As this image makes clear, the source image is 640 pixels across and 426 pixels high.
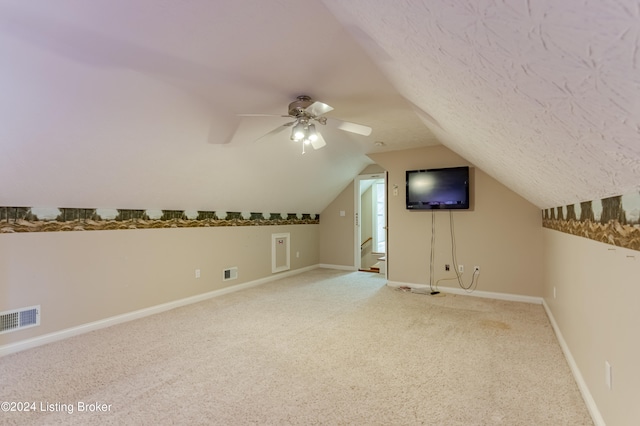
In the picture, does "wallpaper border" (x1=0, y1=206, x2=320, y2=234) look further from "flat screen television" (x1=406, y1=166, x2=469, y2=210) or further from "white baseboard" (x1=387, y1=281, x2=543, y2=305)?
"white baseboard" (x1=387, y1=281, x2=543, y2=305)

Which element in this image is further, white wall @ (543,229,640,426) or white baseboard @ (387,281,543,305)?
white baseboard @ (387,281,543,305)

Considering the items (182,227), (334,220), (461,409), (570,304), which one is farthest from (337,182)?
(461,409)

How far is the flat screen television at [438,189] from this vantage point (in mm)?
4367

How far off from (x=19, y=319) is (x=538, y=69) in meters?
3.98

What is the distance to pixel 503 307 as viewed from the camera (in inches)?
152

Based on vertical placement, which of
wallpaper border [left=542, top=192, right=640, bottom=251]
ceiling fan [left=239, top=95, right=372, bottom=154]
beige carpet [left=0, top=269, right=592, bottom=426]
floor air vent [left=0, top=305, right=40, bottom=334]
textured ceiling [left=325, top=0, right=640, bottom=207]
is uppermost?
ceiling fan [left=239, top=95, right=372, bottom=154]

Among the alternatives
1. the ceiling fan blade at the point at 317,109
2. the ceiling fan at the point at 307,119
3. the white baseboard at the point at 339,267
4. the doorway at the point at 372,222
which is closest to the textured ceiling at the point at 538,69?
the ceiling fan blade at the point at 317,109

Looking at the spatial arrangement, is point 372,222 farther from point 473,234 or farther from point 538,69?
point 538,69

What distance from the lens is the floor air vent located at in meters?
2.58

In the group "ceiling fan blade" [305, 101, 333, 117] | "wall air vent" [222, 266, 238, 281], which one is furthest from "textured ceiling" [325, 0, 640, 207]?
"wall air vent" [222, 266, 238, 281]

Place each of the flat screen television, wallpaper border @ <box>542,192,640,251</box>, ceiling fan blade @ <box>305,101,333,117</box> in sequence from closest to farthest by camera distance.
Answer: wallpaper border @ <box>542,192,640,251</box>
ceiling fan blade @ <box>305,101,333,117</box>
the flat screen television

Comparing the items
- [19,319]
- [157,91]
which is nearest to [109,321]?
[19,319]

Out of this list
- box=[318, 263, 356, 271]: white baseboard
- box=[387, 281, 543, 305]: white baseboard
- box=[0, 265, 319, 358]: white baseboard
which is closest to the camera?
box=[0, 265, 319, 358]: white baseboard

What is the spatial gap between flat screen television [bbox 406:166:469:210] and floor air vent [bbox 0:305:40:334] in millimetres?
4602
